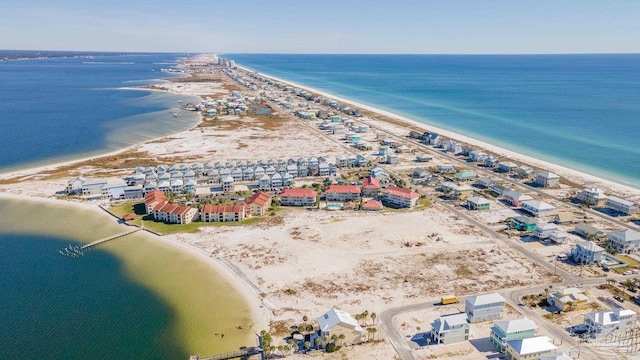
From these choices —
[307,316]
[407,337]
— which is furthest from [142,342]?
[407,337]

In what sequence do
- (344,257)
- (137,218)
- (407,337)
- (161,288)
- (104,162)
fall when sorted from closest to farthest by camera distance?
(407,337), (161,288), (344,257), (137,218), (104,162)

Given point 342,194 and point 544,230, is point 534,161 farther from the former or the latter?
point 342,194

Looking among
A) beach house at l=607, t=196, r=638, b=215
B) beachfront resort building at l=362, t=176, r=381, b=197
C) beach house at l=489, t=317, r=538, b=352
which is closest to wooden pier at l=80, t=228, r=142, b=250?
beachfront resort building at l=362, t=176, r=381, b=197

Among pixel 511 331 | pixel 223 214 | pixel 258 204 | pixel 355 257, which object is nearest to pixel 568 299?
pixel 511 331

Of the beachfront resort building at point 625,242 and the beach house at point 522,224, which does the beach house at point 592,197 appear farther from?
the beach house at point 522,224

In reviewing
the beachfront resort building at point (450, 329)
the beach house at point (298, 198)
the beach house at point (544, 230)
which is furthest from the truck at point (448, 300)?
the beach house at point (298, 198)

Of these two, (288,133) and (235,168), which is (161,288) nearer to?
(235,168)

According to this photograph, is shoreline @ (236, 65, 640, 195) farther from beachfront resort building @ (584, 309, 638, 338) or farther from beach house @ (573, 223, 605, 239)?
beachfront resort building @ (584, 309, 638, 338)
